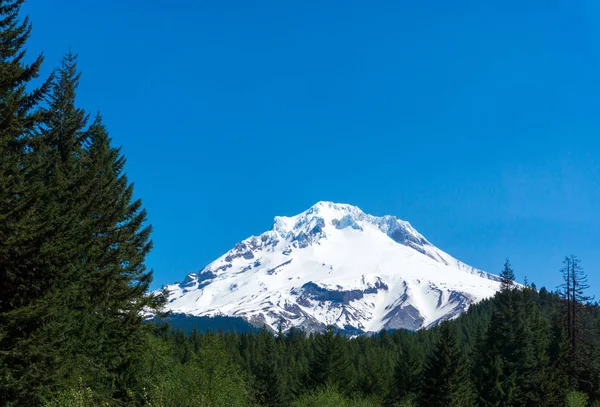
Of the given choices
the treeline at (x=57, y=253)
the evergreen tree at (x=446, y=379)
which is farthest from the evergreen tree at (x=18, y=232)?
the evergreen tree at (x=446, y=379)

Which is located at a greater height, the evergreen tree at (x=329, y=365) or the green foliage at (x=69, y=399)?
the evergreen tree at (x=329, y=365)

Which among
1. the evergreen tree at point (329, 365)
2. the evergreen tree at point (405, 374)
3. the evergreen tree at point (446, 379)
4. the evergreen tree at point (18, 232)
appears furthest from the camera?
the evergreen tree at point (405, 374)

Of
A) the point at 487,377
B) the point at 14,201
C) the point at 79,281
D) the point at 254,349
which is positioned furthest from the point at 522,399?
the point at 254,349

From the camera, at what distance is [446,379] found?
204ft

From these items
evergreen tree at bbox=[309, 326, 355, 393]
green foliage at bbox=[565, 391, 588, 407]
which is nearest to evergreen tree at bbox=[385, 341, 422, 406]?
evergreen tree at bbox=[309, 326, 355, 393]

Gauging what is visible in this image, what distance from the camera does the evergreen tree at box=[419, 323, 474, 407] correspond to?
201ft

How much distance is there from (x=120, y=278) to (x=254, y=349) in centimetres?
11609

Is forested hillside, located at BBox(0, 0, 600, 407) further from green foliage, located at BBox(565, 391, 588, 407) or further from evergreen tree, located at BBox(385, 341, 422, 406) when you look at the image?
evergreen tree, located at BBox(385, 341, 422, 406)

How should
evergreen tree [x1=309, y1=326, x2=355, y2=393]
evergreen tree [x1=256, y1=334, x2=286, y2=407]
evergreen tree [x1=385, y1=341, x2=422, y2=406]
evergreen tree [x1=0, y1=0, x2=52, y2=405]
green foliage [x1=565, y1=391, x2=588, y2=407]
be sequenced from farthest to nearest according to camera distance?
1. evergreen tree [x1=256, y1=334, x2=286, y2=407]
2. evergreen tree [x1=385, y1=341, x2=422, y2=406]
3. evergreen tree [x1=309, y1=326, x2=355, y2=393]
4. green foliage [x1=565, y1=391, x2=588, y2=407]
5. evergreen tree [x1=0, y1=0, x2=52, y2=405]

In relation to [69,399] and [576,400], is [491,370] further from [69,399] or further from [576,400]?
[69,399]

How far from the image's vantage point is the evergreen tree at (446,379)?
201ft

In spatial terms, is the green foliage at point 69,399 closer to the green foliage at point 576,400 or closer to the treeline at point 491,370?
the treeline at point 491,370

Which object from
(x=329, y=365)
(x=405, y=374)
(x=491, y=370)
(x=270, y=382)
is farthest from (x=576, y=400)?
(x=270, y=382)

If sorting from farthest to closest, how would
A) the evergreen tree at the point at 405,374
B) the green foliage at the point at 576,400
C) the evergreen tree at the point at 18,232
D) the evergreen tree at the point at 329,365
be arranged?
the evergreen tree at the point at 405,374, the evergreen tree at the point at 329,365, the green foliage at the point at 576,400, the evergreen tree at the point at 18,232
